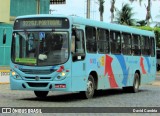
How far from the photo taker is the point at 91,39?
738 inches

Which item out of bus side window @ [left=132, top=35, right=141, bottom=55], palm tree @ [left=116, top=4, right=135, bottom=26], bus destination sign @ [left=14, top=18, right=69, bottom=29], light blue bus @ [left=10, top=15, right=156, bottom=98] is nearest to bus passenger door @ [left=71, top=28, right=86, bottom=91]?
light blue bus @ [left=10, top=15, right=156, bottom=98]

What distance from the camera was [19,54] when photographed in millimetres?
17609

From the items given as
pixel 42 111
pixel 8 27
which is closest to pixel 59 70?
pixel 42 111

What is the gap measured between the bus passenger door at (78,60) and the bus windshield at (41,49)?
0.33 m

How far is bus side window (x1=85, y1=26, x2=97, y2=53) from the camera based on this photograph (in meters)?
18.5

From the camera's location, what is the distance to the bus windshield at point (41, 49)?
17.1m

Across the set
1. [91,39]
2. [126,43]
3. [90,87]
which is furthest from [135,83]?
[91,39]

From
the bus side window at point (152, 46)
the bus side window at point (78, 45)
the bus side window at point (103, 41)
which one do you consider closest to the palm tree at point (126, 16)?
the bus side window at point (152, 46)

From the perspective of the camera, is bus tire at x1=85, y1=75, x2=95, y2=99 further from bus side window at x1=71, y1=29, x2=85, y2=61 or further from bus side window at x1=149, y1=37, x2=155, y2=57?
bus side window at x1=149, y1=37, x2=155, y2=57

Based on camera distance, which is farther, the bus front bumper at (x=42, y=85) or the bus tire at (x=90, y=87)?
the bus tire at (x=90, y=87)

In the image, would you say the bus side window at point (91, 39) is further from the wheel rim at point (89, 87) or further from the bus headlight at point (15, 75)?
the bus headlight at point (15, 75)

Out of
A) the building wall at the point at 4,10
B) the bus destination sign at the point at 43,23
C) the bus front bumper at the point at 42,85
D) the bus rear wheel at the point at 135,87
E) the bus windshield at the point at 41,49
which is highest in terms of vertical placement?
the building wall at the point at 4,10

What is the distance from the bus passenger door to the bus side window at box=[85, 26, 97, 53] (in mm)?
473

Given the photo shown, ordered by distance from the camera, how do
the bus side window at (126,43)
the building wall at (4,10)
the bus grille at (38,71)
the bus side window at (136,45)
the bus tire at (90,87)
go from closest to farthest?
the bus grille at (38,71) < the bus tire at (90,87) < the bus side window at (126,43) < the bus side window at (136,45) < the building wall at (4,10)
